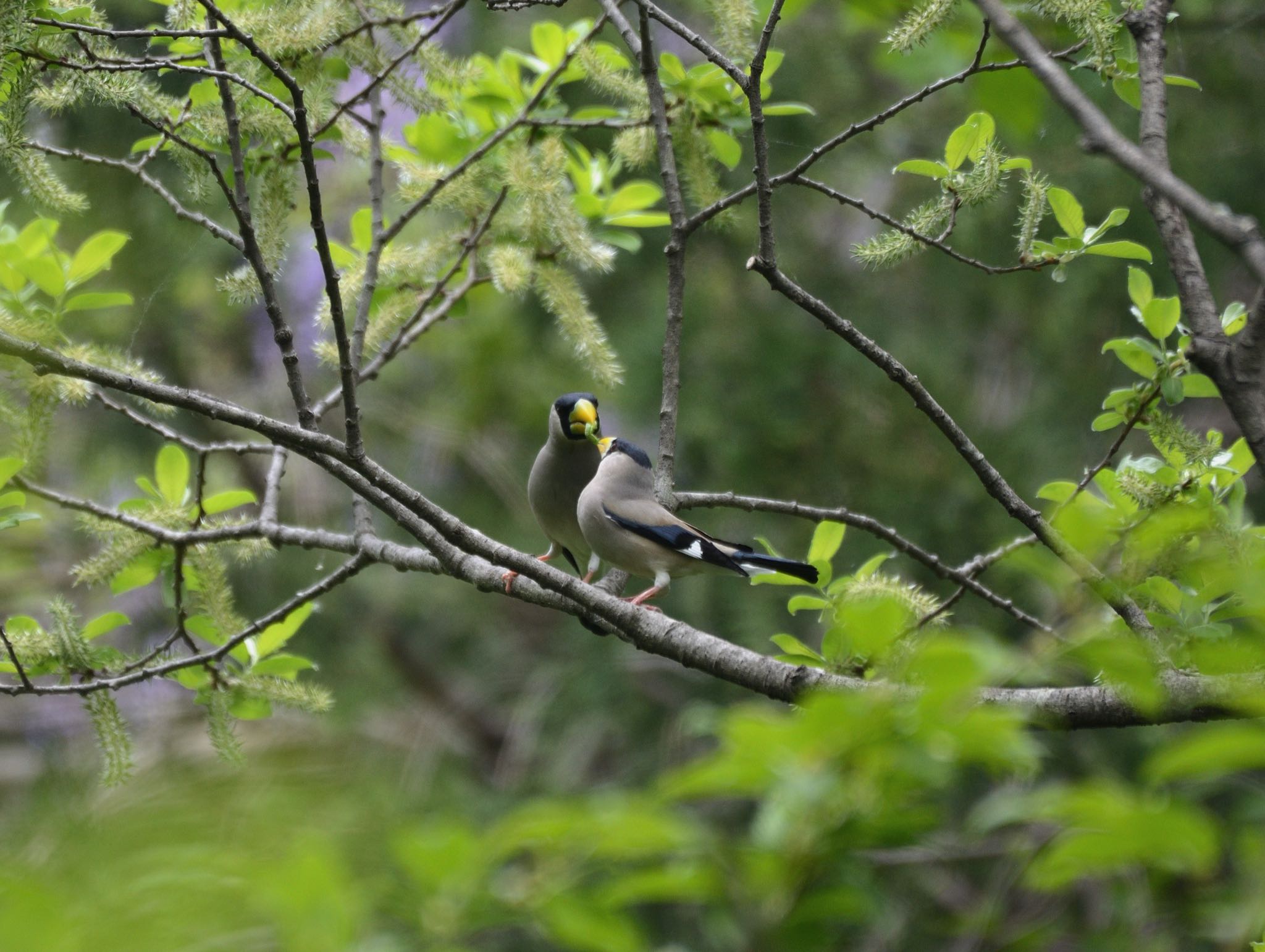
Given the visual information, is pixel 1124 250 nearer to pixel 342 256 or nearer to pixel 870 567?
pixel 870 567

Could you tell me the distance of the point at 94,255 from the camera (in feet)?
9.37

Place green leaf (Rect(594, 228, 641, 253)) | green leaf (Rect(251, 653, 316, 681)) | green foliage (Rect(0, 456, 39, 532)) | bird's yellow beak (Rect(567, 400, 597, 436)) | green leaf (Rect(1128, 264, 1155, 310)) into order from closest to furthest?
green leaf (Rect(1128, 264, 1155, 310))
green foliage (Rect(0, 456, 39, 532))
green leaf (Rect(251, 653, 316, 681))
green leaf (Rect(594, 228, 641, 253))
bird's yellow beak (Rect(567, 400, 597, 436))

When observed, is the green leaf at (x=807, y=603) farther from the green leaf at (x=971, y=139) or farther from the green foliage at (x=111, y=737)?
the green foliage at (x=111, y=737)

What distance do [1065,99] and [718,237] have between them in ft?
15.9

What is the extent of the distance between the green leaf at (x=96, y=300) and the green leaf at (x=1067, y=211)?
2.27 metres

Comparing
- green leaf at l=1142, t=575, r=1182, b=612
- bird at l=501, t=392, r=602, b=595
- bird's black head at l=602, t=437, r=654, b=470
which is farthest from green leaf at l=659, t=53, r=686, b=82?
green leaf at l=1142, t=575, r=1182, b=612

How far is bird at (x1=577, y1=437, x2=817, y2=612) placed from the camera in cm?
343

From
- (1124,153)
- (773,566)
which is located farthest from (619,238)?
(1124,153)

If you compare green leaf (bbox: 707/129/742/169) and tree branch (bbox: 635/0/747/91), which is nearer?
tree branch (bbox: 635/0/747/91)

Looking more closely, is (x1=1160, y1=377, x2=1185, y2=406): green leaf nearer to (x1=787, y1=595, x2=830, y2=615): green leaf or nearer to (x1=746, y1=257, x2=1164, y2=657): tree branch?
(x1=746, y1=257, x2=1164, y2=657): tree branch

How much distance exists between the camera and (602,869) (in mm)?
1094

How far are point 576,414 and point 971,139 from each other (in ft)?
5.88

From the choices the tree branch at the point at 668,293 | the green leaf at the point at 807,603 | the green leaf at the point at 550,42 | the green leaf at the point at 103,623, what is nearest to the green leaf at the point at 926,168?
the tree branch at the point at 668,293

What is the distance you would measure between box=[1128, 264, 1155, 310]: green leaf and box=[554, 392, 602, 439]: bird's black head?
1.94 meters
